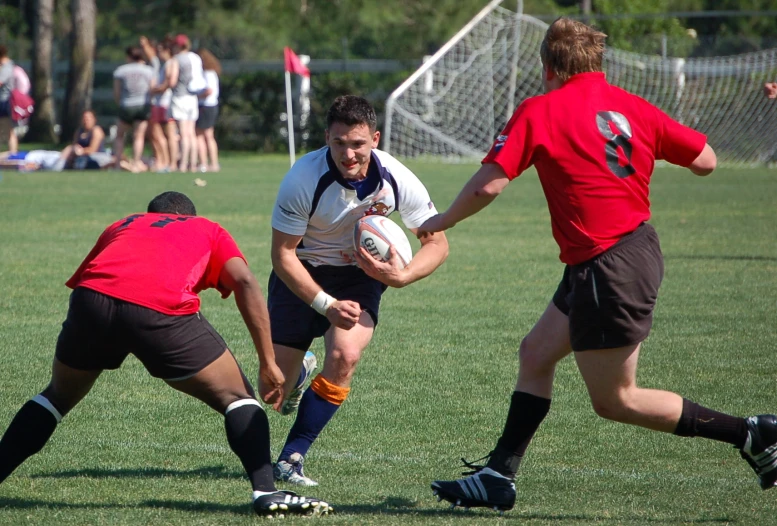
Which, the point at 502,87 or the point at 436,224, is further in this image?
the point at 502,87

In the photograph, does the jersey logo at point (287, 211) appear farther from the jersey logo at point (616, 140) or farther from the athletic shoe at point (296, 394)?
the jersey logo at point (616, 140)

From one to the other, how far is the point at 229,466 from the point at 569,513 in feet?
5.42

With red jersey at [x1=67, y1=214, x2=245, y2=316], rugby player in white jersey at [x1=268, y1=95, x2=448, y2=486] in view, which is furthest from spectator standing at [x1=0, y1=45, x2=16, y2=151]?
red jersey at [x1=67, y1=214, x2=245, y2=316]

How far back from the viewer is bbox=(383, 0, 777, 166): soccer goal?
2534 centimetres

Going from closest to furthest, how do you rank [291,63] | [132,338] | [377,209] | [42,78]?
[132,338] → [377,209] → [291,63] → [42,78]

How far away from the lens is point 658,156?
4215 mm

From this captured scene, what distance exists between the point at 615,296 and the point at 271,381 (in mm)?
1384

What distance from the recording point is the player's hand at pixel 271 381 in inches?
167

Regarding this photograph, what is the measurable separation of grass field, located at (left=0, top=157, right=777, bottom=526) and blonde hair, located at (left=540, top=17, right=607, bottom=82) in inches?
69.4

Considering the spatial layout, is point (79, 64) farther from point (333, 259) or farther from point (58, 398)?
point (58, 398)

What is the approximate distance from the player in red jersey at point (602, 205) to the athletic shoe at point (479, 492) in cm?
51

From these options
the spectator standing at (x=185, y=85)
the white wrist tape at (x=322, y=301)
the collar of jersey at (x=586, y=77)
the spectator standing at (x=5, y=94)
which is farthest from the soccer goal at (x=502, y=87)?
the collar of jersey at (x=586, y=77)

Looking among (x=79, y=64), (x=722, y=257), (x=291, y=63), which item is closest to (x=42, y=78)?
(x=79, y=64)

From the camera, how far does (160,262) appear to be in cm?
408
